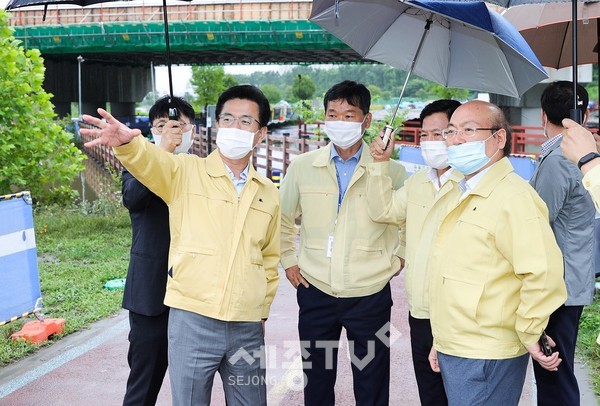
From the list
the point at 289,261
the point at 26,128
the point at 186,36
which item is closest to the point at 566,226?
the point at 289,261

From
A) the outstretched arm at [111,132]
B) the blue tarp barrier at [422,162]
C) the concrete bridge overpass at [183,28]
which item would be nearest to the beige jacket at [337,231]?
the outstretched arm at [111,132]

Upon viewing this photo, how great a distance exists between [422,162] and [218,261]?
23.1 feet

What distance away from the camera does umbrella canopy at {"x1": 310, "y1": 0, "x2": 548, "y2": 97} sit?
3775 mm

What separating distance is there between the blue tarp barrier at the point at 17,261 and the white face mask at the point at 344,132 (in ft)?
9.67

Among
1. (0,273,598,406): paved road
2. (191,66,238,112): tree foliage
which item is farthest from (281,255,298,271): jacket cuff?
(191,66,238,112): tree foliage

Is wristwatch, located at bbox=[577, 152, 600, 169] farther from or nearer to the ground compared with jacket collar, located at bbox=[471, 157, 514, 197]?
farther from the ground

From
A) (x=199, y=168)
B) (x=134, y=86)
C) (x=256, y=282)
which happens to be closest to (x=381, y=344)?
(x=256, y=282)

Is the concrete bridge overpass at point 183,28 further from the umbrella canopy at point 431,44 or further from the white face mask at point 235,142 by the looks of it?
the white face mask at point 235,142

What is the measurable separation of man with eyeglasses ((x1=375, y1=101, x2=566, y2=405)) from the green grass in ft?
12.4

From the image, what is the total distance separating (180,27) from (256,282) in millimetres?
29231

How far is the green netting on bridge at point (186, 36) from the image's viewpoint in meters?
28.9

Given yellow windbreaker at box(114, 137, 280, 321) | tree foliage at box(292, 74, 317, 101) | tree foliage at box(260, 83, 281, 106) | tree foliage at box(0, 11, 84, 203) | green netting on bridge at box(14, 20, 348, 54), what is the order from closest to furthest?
yellow windbreaker at box(114, 137, 280, 321), tree foliage at box(0, 11, 84, 203), green netting on bridge at box(14, 20, 348, 54), tree foliage at box(292, 74, 317, 101), tree foliage at box(260, 83, 281, 106)

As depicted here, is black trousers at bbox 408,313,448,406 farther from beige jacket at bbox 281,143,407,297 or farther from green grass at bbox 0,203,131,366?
green grass at bbox 0,203,131,366

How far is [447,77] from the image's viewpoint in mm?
3988
